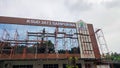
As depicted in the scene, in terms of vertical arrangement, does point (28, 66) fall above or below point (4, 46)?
below

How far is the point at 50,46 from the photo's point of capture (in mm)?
22656

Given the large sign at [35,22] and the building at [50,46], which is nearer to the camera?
the building at [50,46]

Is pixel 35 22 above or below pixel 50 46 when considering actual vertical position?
above

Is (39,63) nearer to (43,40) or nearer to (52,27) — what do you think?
(43,40)

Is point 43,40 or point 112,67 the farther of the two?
point 112,67

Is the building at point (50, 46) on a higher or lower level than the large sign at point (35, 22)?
lower

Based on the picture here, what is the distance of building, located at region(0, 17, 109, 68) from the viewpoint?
20156mm

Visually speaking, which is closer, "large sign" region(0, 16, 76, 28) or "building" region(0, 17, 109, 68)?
"building" region(0, 17, 109, 68)

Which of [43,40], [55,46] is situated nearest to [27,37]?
[43,40]

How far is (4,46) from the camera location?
20594 millimetres

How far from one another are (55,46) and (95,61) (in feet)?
22.6

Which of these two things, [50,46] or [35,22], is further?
[35,22]

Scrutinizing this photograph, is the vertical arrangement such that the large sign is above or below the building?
above

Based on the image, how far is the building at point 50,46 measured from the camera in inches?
794
